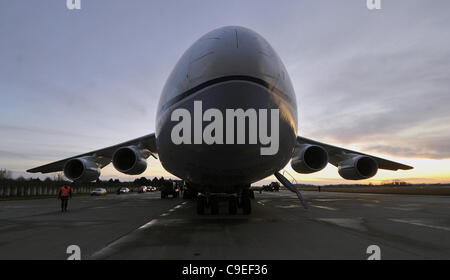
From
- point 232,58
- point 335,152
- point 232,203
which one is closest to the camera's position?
point 232,58

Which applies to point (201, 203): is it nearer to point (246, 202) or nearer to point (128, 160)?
point (246, 202)

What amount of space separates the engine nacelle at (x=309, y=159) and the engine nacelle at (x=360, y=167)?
→ 348cm

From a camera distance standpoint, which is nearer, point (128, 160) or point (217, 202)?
point (217, 202)

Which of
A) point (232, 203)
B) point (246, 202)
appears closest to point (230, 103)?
point (232, 203)

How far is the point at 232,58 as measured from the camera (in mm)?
5430

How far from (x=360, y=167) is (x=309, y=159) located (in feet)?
13.1

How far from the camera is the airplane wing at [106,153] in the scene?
12.8 metres

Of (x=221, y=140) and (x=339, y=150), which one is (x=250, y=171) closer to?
(x=221, y=140)

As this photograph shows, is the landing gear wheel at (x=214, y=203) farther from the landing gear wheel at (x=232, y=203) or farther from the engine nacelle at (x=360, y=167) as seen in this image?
the engine nacelle at (x=360, y=167)

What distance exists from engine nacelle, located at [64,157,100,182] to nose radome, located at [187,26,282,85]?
8.64 meters

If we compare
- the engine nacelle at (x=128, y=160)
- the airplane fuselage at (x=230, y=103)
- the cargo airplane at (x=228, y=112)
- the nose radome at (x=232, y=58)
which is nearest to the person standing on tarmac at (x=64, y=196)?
the engine nacelle at (x=128, y=160)
